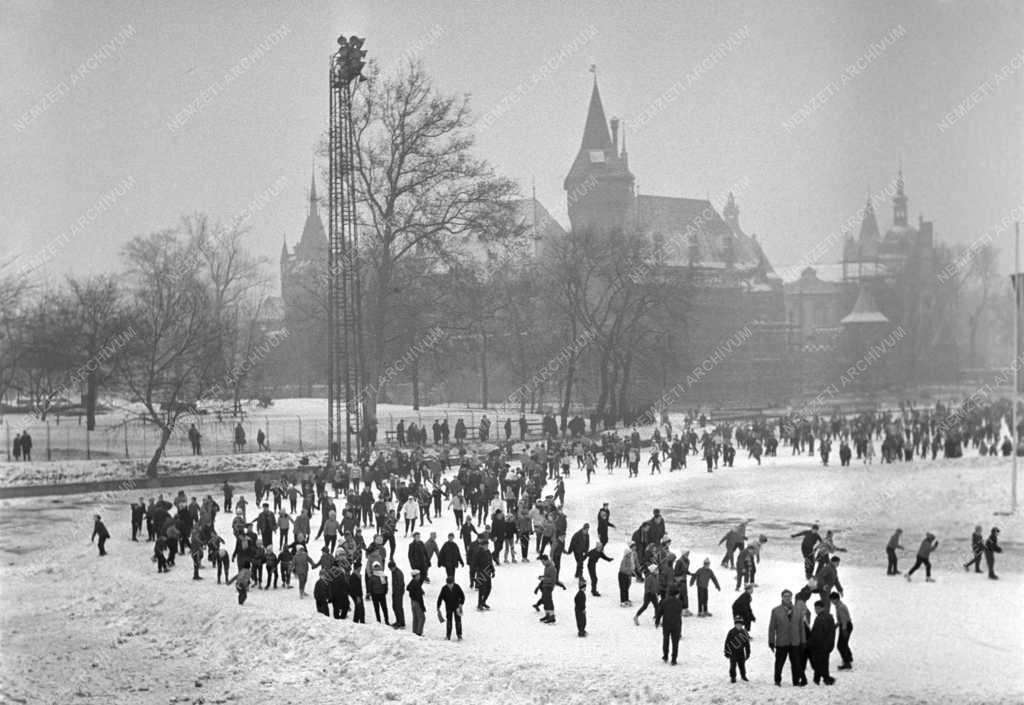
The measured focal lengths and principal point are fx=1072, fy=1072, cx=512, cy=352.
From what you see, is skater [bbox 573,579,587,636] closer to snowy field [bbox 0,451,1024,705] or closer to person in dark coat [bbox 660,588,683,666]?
snowy field [bbox 0,451,1024,705]

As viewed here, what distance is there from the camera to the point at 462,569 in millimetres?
19375

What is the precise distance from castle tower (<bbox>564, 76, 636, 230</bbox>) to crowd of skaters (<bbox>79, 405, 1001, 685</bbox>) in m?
56.9

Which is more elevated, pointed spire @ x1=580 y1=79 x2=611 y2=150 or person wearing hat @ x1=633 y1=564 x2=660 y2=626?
pointed spire @ x1=580 y1=79 x2=611 y2=150

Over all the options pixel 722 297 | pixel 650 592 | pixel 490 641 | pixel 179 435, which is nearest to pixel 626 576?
pixel 650 592

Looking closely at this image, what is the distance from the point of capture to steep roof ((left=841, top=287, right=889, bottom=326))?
7762 centimetres

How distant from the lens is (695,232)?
93062 millimetres

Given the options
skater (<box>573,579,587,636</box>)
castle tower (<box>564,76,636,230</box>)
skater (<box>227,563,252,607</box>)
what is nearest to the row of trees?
skater (<box>227,563,252,607</box>)

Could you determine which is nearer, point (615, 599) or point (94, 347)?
point (615, 599)

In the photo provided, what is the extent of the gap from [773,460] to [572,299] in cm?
1625

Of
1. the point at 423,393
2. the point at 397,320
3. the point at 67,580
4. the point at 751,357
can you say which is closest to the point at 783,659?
the point at 67,580

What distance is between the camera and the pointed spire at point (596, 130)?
79.7 metres

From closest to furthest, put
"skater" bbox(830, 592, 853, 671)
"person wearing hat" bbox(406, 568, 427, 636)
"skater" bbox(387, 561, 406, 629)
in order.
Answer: "skater" bbox(830, 592, 853, 671)
"person wearing hat" bbox(406, 568, 427, 636)
"skater" bbox(387, 561, 406, 629)

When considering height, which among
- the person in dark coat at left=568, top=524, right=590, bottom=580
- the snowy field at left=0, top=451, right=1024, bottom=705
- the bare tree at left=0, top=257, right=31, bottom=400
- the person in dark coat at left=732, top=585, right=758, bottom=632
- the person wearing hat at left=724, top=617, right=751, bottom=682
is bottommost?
the snowy field at left=0, top=451, right=1024, bottom=705

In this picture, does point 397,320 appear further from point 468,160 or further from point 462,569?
point 462,569
